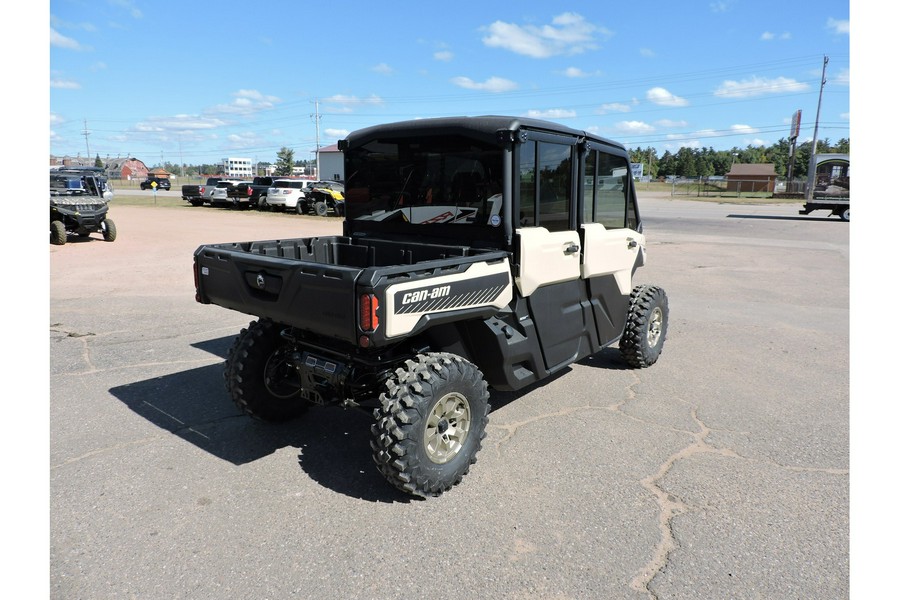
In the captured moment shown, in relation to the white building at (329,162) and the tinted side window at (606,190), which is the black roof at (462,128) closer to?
the tinted side window at (606,190)

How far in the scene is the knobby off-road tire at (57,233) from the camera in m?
14.8

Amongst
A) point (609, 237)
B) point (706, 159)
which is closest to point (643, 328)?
point (609, 237)

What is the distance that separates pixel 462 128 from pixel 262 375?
2.29 m

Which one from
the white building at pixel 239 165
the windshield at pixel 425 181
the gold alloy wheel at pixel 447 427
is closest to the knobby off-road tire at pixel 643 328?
the windshield at pixel 425 181

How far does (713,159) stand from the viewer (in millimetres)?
110938

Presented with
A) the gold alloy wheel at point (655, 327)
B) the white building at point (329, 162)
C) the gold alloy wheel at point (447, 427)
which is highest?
the white building at point (329, 162)

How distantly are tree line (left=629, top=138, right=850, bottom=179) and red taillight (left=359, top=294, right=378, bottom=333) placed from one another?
98.6 meters

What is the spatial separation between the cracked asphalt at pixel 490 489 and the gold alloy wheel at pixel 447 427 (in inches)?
9.7

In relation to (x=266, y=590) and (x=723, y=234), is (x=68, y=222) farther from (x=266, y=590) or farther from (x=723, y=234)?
(x=723, y=234)

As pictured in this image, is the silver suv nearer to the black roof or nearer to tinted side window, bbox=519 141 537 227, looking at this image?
the black roof

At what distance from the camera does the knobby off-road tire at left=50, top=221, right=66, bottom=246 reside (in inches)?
583

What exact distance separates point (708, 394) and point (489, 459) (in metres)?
2.43

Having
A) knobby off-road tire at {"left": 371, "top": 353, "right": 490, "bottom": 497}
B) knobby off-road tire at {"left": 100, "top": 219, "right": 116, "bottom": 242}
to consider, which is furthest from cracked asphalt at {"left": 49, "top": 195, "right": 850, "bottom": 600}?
knobby off-road tire at {"left": 100, "top": 219, "right": 116, "bottom": 242}

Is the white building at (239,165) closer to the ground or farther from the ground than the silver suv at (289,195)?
farther from the ground
